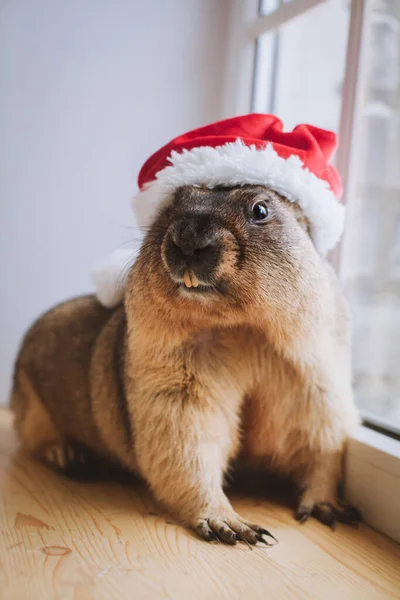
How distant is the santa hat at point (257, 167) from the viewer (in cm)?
140

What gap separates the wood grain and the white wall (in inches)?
41.2

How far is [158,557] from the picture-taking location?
4.11 feet

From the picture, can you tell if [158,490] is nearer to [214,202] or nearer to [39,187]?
[214,202]

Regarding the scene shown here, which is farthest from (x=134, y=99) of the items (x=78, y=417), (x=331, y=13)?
(x=78, y=417)

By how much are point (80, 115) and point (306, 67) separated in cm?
89

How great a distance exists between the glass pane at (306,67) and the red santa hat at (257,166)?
583 mm

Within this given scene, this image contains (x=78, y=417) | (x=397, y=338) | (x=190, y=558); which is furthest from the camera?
(x=397, y=338)

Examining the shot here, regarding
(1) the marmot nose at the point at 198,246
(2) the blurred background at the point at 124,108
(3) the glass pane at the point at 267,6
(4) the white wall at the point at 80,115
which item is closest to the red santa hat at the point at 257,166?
(1) the marmot nose at the point at 198,246

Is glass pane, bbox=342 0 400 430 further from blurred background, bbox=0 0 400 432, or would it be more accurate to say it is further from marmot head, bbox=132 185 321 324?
marmot head, bbox=132 185 321 324

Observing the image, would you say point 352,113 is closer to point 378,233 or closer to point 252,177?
point 378,233

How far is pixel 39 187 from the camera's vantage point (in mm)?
2354

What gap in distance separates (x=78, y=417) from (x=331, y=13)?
1.62m

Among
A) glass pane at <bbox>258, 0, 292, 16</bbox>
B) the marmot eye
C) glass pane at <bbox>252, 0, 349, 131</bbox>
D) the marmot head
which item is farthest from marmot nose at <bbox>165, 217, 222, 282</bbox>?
glass pane at <bbox>258, 0, 292, 16</bbox>

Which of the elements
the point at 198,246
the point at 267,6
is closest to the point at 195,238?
the point at 198,246
